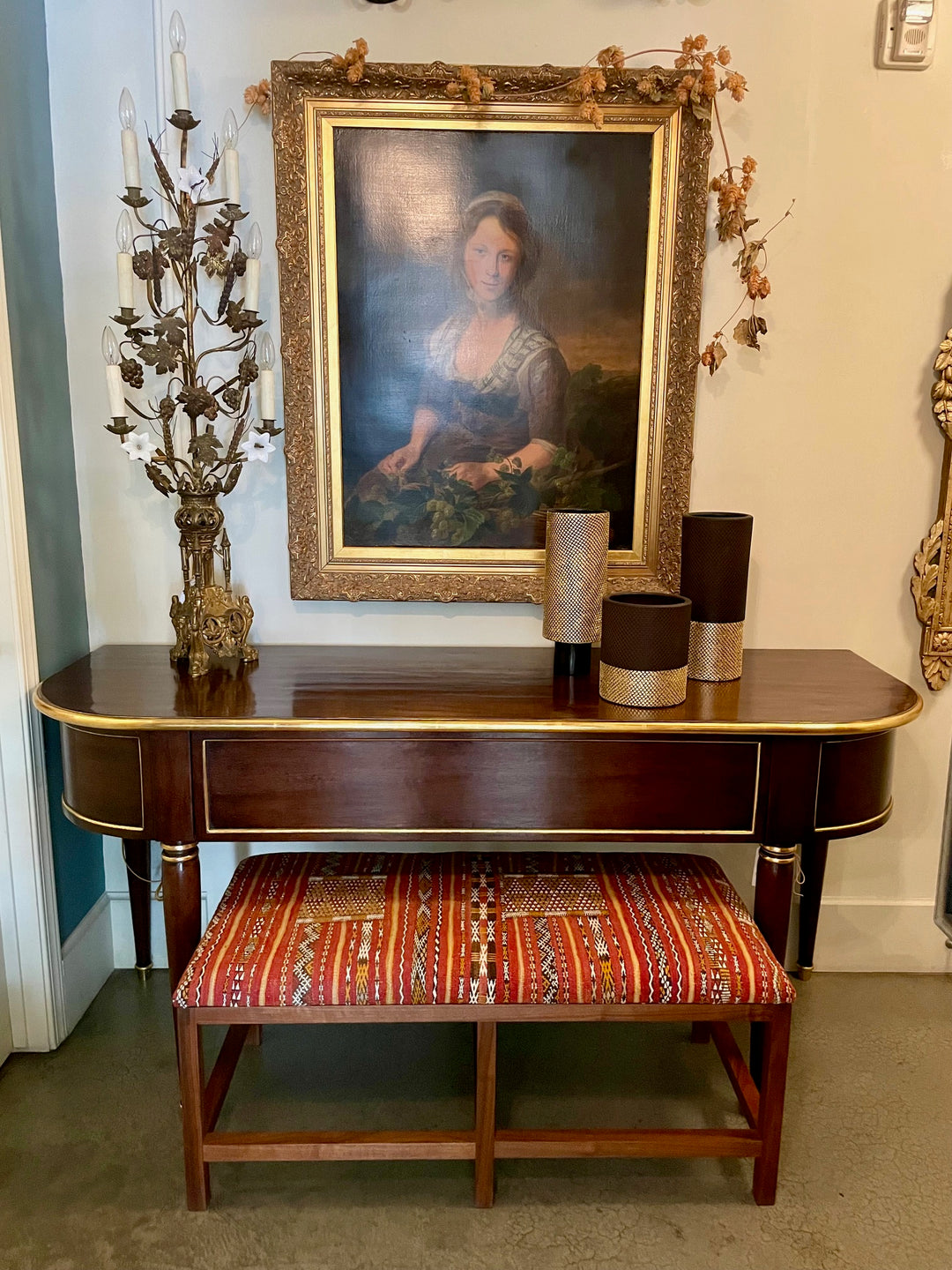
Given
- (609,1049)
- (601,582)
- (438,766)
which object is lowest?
(609,1049)

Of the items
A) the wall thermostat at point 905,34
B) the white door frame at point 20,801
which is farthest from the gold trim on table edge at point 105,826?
the wall thermostat at point 905,34

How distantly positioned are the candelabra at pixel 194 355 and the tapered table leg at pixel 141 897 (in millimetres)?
506

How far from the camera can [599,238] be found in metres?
2.01

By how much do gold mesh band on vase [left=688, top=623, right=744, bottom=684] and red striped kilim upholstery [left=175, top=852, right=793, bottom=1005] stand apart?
0.42 m

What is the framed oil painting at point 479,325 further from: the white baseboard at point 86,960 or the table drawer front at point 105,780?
the white baseboard at point 86,960

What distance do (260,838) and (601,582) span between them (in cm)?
84

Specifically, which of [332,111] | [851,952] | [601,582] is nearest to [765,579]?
[601,582]

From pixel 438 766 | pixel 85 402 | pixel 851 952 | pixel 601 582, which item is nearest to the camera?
pixel 438 766

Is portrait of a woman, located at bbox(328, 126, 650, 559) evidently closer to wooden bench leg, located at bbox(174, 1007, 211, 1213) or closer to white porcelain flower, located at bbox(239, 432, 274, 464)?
white porcelain flower, located at bbox(239, 432, 274, 464)

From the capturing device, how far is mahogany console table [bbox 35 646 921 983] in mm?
1662

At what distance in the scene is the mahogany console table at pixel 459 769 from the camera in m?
1.66

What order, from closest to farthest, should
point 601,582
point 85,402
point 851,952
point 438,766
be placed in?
point 438,766 → point 601,582 → point 85,402 → point 851,952

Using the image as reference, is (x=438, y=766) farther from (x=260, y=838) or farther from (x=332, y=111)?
(x=332, y=111)

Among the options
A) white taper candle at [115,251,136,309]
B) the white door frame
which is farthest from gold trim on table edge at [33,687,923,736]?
white taper candle at [115,251,136,309]
